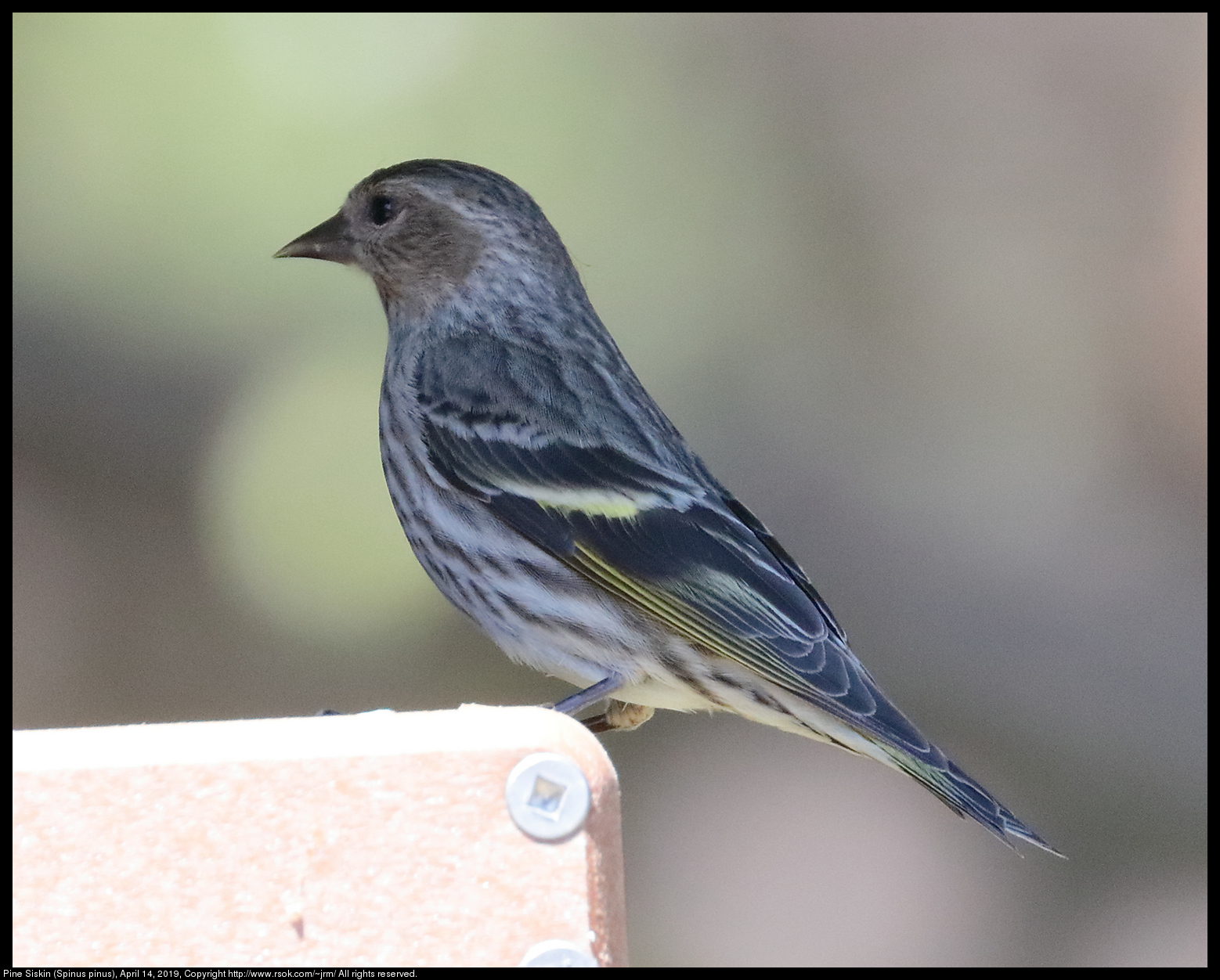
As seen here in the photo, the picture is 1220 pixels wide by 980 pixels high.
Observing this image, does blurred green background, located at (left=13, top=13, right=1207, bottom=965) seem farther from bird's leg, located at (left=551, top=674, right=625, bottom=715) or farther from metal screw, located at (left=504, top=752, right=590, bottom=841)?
metal screw, located at (left=504, top=752, right=590, bottom=841)

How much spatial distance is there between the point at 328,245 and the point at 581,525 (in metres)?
1.15

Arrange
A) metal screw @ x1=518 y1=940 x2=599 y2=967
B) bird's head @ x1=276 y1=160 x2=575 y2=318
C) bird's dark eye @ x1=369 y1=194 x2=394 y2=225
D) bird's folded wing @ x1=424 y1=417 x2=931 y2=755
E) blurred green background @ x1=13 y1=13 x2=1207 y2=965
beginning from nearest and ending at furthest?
metal screw @ x1=518 y1=940 x2=599 y2=967 → bird's folded wing @ x1=424 y1=417 x2=931 y2=755 → bird's head @ x1=276 y1=160 x2=575 y2=318 → bird's dark eye @ x1=369 y1=194 x2=394 y2=225 → blurred green background @ x1=13 y1=13 x2=1207 y2=965

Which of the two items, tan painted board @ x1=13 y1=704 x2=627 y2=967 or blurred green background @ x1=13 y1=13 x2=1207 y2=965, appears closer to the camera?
tan painted board @ x1=13 y1=704 x2=627 y2=967

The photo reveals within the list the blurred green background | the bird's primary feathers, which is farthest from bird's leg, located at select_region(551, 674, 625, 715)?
the blurred green background

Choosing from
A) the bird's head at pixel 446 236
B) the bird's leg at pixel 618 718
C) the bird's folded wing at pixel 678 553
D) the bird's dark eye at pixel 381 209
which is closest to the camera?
the bird's folded wing at pixel 678 553

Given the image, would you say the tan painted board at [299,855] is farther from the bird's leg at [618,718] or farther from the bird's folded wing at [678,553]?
the bird's leg at [618,718]

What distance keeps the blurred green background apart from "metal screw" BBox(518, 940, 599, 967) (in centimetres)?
334

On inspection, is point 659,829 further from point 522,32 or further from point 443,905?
point 443,905

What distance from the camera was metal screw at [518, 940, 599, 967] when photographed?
1414mm

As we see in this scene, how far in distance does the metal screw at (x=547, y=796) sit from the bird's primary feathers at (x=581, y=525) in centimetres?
103

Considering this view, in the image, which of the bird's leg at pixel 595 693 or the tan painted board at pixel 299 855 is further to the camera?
the bird's leg at pixel 595 693

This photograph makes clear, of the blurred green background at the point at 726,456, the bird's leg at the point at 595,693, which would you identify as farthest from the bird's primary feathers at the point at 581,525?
the blurred green background at the point at 726,456

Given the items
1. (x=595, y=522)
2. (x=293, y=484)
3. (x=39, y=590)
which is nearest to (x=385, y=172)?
(x=595, y=522)

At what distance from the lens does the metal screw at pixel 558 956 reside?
4.64ft
